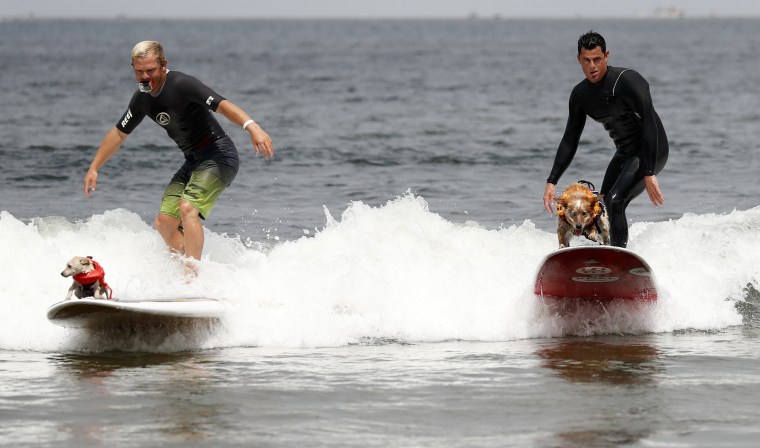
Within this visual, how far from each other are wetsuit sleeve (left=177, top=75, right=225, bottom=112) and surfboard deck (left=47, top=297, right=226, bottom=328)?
1472 millimetres

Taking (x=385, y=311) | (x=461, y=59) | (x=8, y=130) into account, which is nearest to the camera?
(x=385, y=311)

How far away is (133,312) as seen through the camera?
8266mm

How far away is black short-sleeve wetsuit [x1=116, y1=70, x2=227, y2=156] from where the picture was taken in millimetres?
8891

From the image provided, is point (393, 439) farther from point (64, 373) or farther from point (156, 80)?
point (156, 80)

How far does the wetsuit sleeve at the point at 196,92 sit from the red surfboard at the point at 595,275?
9.03ft

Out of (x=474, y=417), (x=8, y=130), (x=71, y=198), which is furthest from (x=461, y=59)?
(x=474, y=417)

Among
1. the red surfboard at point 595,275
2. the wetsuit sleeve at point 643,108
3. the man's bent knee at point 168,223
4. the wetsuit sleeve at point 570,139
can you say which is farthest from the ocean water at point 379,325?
the wetsuit sleeve at point 643,108

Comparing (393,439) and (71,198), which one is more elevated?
(71,198)

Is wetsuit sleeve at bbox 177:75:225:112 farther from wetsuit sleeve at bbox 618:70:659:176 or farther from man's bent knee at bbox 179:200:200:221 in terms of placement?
wetsuit sleeve at bbox 618:70:659:176

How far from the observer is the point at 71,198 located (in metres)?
17.2

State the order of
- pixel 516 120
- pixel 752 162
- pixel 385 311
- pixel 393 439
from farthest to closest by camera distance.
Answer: pixel 516 120 → pixel 752 162 → pixel 385 311 → pixel 393 439

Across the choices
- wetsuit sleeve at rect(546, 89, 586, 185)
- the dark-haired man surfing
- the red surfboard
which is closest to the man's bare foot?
the red surfboard

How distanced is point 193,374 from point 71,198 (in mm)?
9992

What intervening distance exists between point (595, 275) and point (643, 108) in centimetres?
131
